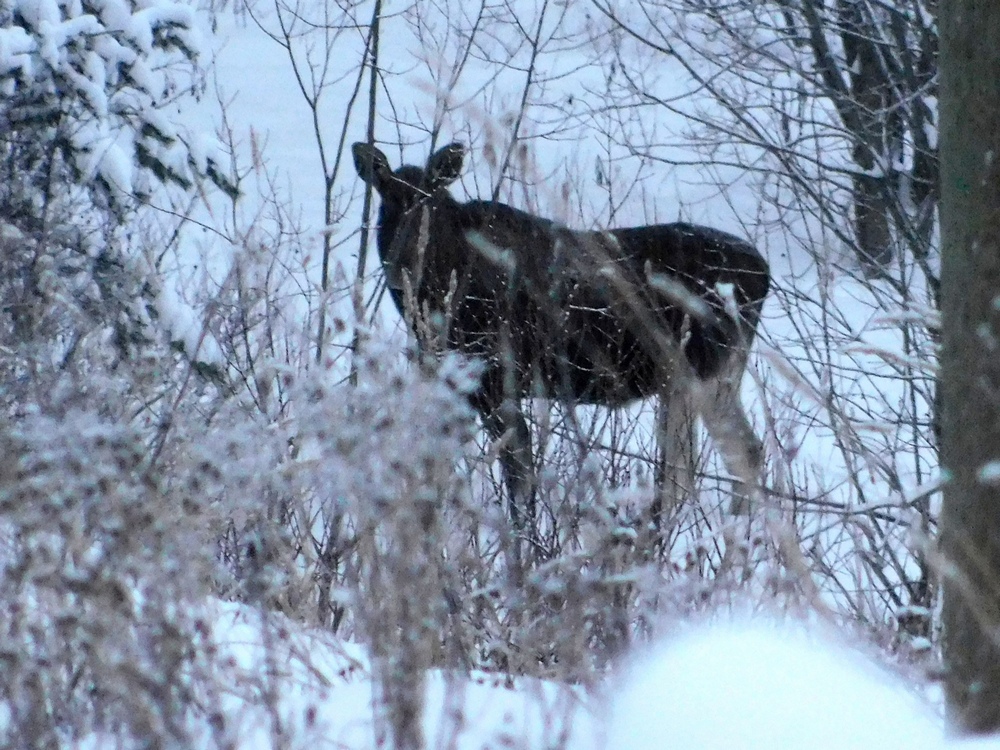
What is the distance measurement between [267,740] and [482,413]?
3.57 metres

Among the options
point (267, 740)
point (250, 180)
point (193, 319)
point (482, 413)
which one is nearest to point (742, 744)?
point (267, 740)

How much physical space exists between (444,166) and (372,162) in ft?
1.32

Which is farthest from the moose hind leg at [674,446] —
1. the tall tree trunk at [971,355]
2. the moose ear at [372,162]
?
the moose ear at [372,162]

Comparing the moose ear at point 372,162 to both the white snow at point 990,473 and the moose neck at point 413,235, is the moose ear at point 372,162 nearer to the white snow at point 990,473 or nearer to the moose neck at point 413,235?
the moose neck at point 413,235

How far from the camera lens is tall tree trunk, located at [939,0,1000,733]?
7.59ft

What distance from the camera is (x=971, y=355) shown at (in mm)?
2350

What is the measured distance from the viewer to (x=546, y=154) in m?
20.0

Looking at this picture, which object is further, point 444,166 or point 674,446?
point 444,166

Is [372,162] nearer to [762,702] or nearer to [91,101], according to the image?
[91,101]

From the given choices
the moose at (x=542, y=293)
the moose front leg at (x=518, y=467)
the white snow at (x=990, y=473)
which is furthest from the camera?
the moose at (x=542, y=293)

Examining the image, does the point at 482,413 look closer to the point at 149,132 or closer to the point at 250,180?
the point at 149,132

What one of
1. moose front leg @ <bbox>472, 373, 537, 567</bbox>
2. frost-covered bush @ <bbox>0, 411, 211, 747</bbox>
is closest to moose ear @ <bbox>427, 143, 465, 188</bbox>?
moose front leg @ <bbox>472, 373, 537, 567</bbox>

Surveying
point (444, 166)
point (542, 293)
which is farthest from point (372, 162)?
point (542, 293)

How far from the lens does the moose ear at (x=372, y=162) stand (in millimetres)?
7012
